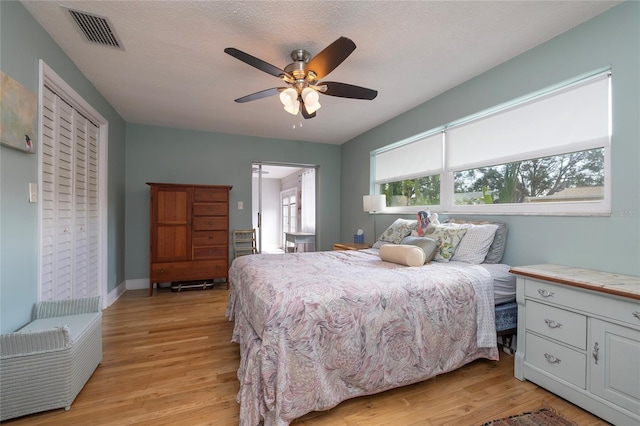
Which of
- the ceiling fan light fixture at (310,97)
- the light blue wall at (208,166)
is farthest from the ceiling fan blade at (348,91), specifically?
the light blue wall at (208,166)

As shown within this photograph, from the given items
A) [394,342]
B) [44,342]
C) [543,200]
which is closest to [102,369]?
[44,342]

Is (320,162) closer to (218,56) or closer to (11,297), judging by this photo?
(218,56)

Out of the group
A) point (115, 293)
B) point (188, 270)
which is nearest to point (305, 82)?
point (188, 270)

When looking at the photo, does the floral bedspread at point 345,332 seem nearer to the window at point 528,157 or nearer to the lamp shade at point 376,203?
the window at point 528,157

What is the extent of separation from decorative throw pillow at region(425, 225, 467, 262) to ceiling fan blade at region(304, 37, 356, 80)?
5.81ft

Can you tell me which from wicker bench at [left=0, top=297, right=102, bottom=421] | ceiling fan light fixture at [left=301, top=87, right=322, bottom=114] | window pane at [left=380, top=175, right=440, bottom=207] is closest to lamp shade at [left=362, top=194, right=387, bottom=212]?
window pane at [left=380, top=175, right=440, bottom=207]

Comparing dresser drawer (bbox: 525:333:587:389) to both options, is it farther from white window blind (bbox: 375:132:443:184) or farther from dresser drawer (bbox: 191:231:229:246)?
dresser drawer (bbox: 191:231:229:246)

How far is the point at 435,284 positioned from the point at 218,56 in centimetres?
253

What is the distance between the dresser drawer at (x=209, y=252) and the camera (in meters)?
4.04

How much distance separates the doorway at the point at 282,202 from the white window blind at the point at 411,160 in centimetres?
159

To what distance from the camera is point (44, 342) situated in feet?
5.10

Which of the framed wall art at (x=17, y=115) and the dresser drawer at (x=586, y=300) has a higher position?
the framed wall art at (x=17, y=115)

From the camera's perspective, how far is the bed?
4.56ft

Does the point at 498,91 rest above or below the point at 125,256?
above
